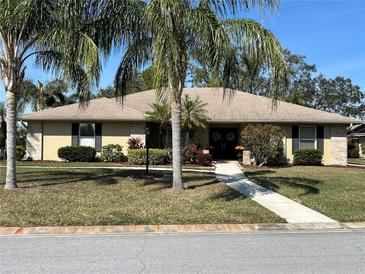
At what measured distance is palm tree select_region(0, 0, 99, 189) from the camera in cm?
1133

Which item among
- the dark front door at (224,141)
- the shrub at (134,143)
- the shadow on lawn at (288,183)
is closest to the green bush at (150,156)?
the shrub at (134,143)

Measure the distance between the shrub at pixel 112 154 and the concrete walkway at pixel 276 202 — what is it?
816cm

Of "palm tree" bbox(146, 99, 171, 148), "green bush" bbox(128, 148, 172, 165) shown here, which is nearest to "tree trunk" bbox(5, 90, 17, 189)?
"palm tree" bbox(146, 99, 171, 148)

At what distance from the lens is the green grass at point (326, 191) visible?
10.6m

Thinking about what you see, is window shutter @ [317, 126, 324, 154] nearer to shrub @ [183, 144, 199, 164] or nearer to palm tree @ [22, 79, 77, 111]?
shrub @ [183, 144, 199, 164]

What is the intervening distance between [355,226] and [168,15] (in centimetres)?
635

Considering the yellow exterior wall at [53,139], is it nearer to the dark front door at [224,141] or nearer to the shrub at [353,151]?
the dark front door at [224,141]

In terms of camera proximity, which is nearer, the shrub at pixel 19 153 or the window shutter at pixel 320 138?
the shrub at pixel 19 153

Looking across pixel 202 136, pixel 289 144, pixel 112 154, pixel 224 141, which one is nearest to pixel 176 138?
pixel 112 154

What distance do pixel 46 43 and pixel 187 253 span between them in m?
7.53

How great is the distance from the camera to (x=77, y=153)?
81.4 feet

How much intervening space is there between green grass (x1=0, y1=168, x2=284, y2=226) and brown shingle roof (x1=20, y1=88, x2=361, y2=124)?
34.2 feet

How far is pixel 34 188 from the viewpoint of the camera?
1299 cm

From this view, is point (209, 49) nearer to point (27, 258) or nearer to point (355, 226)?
point (355, 226)
